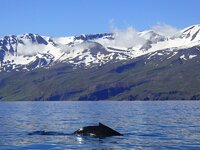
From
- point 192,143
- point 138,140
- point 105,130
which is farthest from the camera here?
point 105,130

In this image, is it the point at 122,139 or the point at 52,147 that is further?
the point at 122,139

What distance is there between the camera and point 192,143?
48.7 m

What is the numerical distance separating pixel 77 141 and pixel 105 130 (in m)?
6.40

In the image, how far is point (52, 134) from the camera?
2343 inches

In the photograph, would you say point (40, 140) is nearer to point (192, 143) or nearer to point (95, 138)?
point (95, 138)

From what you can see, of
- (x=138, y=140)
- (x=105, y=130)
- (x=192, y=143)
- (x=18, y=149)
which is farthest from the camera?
(x=105, y=130)

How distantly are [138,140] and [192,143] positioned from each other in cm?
619

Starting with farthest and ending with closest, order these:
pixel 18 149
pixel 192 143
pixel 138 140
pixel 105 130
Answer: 1. pixel 105 130
2. pixel 138 140
3. pixel 192 143
4. pixel 18 149

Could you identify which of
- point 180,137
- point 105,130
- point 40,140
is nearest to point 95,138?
point 105,130

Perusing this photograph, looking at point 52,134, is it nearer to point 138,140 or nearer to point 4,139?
point 4,139

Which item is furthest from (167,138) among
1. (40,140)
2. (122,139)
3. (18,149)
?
(18,149)

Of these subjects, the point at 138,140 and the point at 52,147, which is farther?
the point at 138,140

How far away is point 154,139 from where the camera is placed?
173ft

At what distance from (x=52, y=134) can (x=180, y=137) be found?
1599 cm
